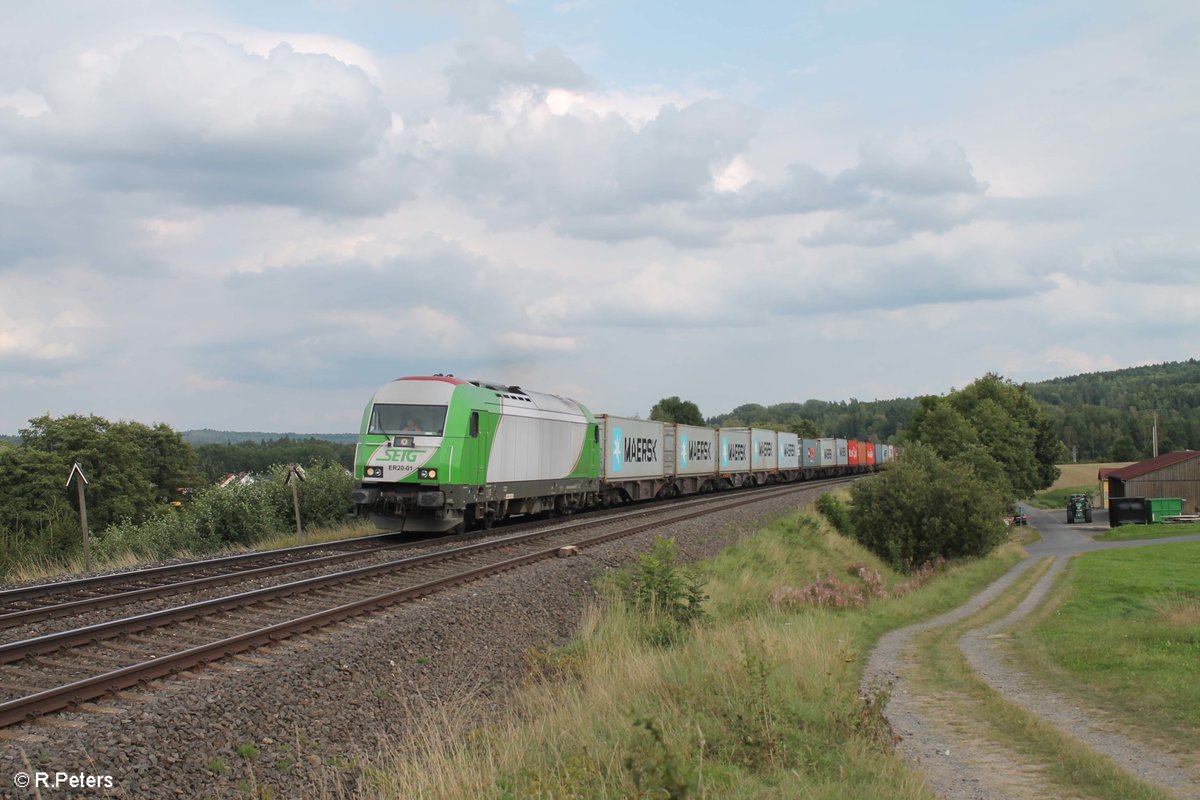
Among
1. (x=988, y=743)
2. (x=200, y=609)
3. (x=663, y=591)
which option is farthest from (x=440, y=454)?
(x=988, y=743)

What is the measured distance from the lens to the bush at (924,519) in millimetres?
38031

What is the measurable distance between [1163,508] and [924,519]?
4427 cm

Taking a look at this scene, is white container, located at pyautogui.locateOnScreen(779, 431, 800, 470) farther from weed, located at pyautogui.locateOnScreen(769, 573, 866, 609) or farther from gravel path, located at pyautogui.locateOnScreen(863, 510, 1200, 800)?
gravel path, located at pyautogui.locateOnScreen(863, 510, 1200, 800)

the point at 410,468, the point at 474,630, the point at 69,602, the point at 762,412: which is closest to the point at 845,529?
the point at 410,468

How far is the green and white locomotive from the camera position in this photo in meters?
20.7

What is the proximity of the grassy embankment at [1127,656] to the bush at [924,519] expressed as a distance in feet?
32.5

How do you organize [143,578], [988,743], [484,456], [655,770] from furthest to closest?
[484,456] → [143,578] → [988,743] → [655,770]

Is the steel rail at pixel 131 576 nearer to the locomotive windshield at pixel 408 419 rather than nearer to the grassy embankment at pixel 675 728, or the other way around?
the locomotive windshield at pixel 408 419

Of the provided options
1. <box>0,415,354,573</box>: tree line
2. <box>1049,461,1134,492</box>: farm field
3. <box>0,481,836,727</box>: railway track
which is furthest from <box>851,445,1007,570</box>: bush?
<box>1049,461,1134,492</box>: farm field

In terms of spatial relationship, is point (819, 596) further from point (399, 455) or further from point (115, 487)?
point (115, 487)

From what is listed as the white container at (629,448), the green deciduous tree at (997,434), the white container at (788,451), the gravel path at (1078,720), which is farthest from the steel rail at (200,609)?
the green deciduous tree at (997,434)

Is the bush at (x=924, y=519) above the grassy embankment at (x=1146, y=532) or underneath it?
above

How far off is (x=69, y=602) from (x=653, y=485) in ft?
93.0

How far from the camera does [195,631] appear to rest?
10750 millimetres
